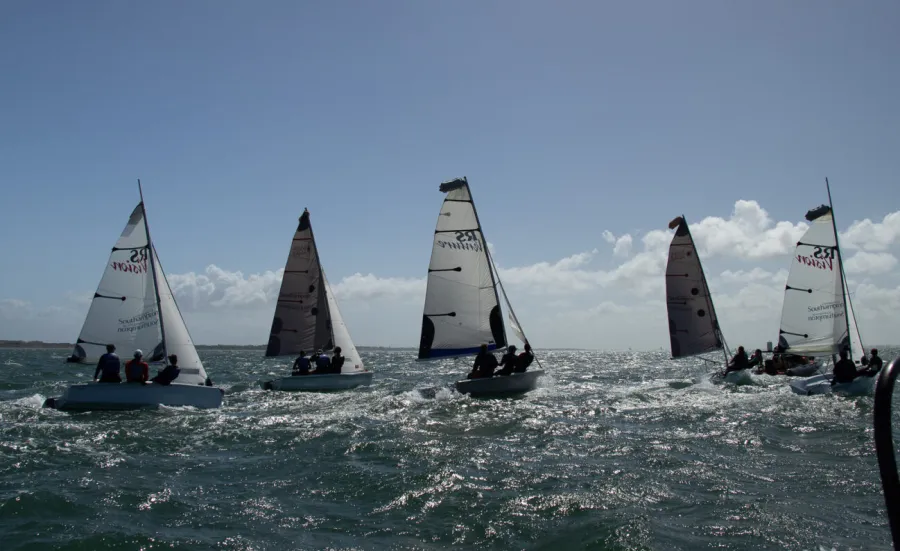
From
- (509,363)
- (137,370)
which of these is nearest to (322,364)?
(509,363)

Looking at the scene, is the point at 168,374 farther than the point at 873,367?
No

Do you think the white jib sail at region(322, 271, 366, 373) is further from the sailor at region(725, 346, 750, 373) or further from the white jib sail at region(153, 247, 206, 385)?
the sailor at region(725, 346, 750, 373)

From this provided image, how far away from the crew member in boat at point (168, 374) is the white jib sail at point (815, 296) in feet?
74.0

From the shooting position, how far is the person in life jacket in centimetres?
1733

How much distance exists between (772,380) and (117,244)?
24.2 m

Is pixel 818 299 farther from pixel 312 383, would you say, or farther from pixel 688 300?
pixel 312 383

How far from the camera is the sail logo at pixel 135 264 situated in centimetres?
1933

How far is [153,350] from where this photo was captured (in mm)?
19188

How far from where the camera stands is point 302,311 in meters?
28.5

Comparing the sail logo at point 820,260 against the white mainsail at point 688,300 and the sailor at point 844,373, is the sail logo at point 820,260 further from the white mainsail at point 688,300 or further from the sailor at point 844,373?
the sailor at point 844,373

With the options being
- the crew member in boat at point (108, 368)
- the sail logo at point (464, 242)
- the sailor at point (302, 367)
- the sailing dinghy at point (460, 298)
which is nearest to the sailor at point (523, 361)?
the sailing dinghy at point (460, 298)

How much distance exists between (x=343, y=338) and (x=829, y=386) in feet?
57.5

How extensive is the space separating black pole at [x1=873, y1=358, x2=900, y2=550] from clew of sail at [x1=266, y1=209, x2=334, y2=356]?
26329 mm

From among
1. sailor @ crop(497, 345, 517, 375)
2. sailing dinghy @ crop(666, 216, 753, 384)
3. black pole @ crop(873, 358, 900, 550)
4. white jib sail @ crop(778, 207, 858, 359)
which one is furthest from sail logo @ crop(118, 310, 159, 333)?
white jib sail @ crop(778, 207, 858, 359)
